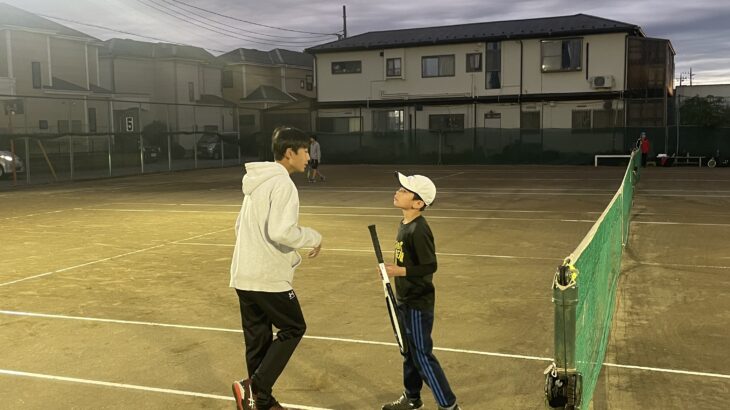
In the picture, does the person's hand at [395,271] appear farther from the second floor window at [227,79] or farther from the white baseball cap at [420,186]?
the second floor window at [227,79]

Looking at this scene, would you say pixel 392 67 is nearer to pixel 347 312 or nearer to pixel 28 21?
pixel 28 21

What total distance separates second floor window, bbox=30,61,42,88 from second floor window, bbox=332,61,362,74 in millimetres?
19142

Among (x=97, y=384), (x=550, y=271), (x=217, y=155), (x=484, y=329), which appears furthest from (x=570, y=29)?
(x=97, y=384)

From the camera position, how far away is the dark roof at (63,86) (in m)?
43.5

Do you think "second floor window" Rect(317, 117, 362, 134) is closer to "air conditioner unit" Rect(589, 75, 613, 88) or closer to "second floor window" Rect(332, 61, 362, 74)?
"second floor window" Rect(332, 61, 362, 74)

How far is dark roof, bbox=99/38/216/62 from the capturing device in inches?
2167

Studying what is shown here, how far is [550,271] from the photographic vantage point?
9523 millimetres

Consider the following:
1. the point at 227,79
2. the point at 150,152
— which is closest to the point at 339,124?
the point at 150,152

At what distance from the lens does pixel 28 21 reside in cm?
4334

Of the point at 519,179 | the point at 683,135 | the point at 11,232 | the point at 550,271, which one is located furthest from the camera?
the point at 683,135

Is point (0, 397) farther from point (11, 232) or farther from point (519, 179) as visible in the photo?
point (519, 179)

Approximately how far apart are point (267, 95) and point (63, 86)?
2079 cm

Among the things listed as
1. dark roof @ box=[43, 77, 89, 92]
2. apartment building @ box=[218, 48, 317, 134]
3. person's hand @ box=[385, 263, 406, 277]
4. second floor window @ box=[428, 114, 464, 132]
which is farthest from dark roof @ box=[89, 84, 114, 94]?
person's hand @ box=[385, 263, 406, 277]

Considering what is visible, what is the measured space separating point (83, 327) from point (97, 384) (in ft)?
5.88
